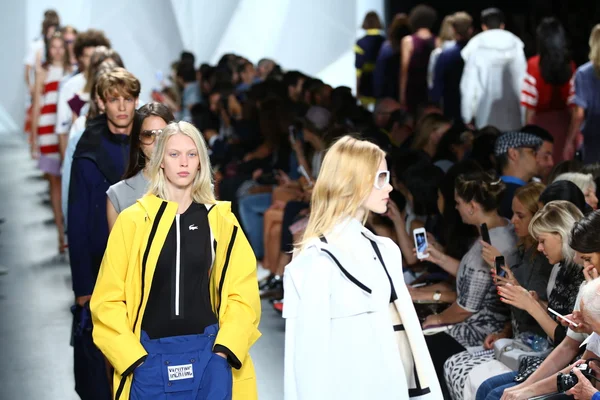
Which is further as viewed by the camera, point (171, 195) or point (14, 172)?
point (14, 172)

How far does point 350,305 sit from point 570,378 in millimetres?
804

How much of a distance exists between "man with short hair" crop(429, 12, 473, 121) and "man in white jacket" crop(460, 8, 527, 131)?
0.98ft

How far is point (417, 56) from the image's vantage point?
27.8ft

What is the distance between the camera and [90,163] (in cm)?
385

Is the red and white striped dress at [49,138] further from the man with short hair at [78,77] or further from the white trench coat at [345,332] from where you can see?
the white trench coat at [345,332]

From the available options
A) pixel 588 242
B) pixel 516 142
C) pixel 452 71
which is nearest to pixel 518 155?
pixel 516 142

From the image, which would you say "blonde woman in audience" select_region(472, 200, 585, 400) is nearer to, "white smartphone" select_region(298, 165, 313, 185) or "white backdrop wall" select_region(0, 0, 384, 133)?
"white smartphone" select_region(298, 165, 313, 185)

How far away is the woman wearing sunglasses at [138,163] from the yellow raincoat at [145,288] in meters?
0.57

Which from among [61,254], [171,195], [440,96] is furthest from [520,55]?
[171,195]

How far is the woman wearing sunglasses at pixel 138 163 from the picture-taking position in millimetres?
3498

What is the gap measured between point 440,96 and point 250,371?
213 inches

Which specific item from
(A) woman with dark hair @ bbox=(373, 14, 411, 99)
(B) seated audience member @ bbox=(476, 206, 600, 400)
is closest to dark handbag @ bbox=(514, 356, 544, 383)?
(B) seated audience member @ bbox=(476, 206, 600, 400)

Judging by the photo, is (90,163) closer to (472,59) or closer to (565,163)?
(565,163)

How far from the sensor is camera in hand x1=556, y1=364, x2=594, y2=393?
3043 mm
